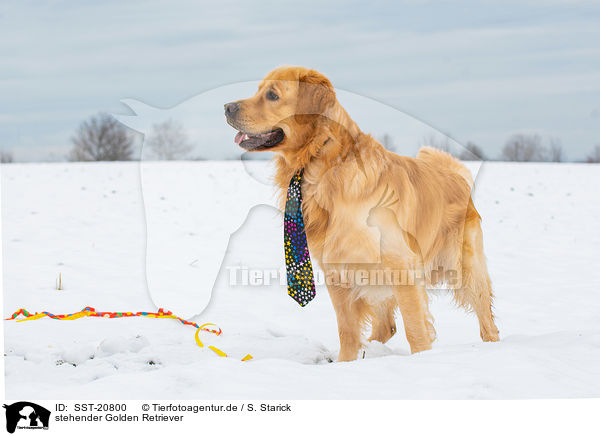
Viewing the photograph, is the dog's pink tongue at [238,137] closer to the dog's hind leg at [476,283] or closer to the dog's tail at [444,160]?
the dog's tail at [444,160]

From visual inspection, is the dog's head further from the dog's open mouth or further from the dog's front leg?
the dog's front leg

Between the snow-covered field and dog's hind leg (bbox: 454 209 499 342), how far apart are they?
25cm

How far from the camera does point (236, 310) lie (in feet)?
17.5

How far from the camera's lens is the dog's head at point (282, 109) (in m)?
3.32

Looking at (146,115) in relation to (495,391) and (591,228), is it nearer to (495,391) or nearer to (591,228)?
(495,391)

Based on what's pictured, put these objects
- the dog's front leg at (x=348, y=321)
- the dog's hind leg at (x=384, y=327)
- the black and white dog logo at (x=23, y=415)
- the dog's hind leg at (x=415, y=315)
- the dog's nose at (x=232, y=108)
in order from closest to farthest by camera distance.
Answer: the black and white dog logo at (x=23, y=415) → the dog's nose at (x=232, y=108) → the dog's hind leg at (x=415, y=315) → the dog's front leg at (x=348, y=321) → the dog's hind leg at (x=384, y=327)

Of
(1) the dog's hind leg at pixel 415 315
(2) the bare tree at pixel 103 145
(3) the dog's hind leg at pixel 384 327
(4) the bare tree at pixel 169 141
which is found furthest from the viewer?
(2) the bare tree at pixel 103 145

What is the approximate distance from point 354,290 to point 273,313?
1.67 meters

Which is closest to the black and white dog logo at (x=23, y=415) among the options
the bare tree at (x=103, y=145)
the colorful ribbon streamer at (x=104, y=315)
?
the colorful ribbon streamer at (x=104, y=315)

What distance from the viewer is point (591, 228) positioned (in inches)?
372

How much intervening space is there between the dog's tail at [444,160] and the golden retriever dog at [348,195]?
0.25m

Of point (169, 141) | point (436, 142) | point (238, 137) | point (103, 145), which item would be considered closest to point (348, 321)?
point (436, 142)

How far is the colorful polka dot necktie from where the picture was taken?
142 inches

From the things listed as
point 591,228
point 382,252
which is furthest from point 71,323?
point 591,228
